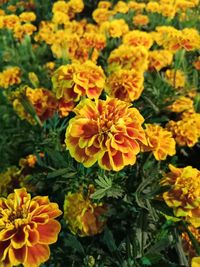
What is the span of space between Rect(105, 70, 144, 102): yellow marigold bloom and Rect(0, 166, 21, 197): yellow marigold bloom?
49 cm

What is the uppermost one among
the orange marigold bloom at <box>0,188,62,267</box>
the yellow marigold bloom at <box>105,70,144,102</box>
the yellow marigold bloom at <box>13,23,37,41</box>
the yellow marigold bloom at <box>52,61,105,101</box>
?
the yellow marigold bloom at <box>52,61,105,101</box>

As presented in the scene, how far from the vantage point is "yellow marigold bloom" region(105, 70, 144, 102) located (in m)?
1.56

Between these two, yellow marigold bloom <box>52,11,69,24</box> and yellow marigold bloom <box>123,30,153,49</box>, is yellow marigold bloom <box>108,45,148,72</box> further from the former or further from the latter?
yellow marigold bloom <box>52,11,69,24</box>

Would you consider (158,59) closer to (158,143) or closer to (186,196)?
(158,143)

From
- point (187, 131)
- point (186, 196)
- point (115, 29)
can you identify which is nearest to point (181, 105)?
point (187, 131)

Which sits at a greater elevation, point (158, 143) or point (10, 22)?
point (158, 143)

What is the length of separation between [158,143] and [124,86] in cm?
29

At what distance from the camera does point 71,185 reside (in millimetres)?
1411

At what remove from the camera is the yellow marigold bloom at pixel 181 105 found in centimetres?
181

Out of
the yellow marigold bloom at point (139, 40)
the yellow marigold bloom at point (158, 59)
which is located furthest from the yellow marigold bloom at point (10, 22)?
the yellow marigold bloom at point (158, 59)

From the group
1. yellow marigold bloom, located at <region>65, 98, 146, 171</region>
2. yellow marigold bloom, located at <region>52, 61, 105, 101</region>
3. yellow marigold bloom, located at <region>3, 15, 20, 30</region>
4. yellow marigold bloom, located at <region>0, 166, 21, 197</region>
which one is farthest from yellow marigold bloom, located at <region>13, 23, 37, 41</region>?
yellow marigold bloom, located at <region>65, 98, 146, 171</region>

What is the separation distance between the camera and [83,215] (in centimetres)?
130

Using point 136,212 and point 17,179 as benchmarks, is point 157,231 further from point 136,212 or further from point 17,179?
point 17,179

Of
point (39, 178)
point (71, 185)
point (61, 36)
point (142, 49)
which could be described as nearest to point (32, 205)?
point (71, 185)
